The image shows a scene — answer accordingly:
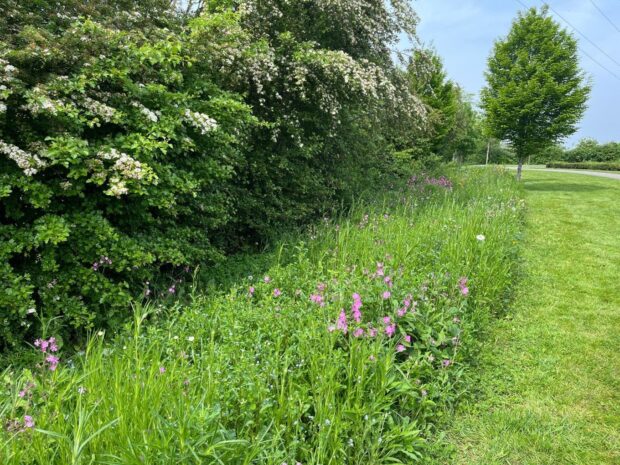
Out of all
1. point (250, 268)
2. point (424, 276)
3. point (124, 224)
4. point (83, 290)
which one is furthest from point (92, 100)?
point (424, 276)

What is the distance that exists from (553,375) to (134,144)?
3500 millimetres

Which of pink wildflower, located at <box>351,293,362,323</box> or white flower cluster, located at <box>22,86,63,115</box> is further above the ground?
white flower cluster, located at <box>22,86,63,115</box>

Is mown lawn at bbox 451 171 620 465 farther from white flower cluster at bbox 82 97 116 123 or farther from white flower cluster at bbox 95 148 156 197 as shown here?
white flower cluster at bbox 82 97 116 123

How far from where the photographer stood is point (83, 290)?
286 cm

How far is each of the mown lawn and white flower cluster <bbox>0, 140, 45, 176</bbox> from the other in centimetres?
300

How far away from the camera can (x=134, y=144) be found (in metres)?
2.96

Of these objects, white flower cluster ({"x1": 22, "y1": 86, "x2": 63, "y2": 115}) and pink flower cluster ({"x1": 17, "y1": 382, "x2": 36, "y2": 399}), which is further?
white flower cluster ({"x1": 22, "y1": 86, "x2": 63, "y2": 115})

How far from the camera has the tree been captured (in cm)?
1429

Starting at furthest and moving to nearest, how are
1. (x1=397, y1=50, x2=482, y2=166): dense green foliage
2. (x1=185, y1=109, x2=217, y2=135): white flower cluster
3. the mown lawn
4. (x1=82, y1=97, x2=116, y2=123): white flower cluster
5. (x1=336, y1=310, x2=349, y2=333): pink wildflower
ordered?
(x1=397, y1=50, x2=482, y2=166): dense green foliage < (x1=185, y1=109, x2=217, y2=135): white flower cluster < (x1=82, y1=97, x2=116, y2=123): white flower cluster < (x1=336, y1=310, x2=349, y2=333): pink wildflower < the mown lawn

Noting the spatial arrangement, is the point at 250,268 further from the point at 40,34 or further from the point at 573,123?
the point at 573,123

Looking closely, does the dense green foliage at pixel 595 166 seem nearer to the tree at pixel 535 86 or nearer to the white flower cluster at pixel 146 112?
the tree at pixel 535 86

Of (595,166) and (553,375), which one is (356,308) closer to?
(553,375)

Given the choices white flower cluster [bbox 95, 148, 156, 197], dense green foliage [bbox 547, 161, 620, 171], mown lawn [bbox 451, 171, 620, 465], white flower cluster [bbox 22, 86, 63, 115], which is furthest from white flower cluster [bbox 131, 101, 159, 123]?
dense green foliage [bbox 547, 161, 620, 171]

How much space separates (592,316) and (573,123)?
13164 mm
